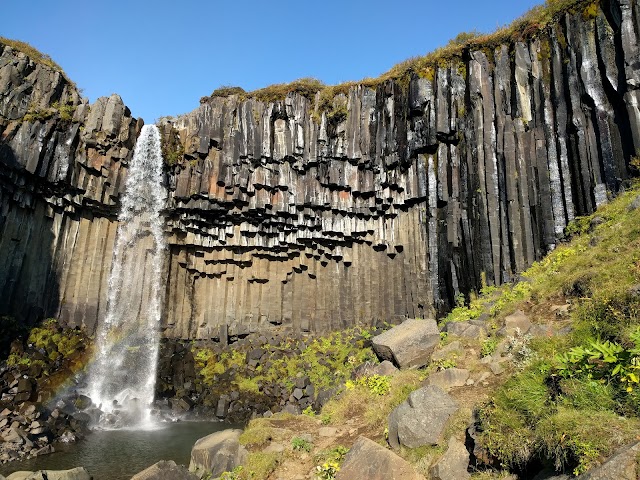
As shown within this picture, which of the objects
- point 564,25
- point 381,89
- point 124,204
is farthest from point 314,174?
point 564,25

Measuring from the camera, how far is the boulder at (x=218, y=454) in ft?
25.0

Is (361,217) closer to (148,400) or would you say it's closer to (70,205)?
(148,400)

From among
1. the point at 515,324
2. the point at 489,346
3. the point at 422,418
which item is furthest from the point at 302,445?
the point at 515,324

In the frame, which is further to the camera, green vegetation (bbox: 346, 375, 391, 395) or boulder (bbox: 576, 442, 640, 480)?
green vegetation (bbox: 346, 375, 391, 395)

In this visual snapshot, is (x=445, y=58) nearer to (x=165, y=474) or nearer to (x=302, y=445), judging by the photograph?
(x=302, y=445)

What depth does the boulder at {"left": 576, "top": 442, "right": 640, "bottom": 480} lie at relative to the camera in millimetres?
3248

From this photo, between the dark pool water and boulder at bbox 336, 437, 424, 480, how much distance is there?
7.60 m

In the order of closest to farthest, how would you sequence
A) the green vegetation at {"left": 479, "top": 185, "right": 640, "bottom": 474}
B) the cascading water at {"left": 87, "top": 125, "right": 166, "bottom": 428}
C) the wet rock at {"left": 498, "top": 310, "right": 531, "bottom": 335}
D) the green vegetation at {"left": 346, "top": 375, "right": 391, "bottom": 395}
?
the green vegetation at {"left": 479, "top": 185, "right": 640, "bottom": 474}, the wet rock at {"left": 498, "top": 310, "right": 531, "bottom": 335}, the green vegetation at {"left": 346, "top": 375, "right": 391, "bottom": 395}, the cascading water at {"left": 87, "top": 125, "right": 166, "bottom": 428}

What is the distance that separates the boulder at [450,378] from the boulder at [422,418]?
0.86m

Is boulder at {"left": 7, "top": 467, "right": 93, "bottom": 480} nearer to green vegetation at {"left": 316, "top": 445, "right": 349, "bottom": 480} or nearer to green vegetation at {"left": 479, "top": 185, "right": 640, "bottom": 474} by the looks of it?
green vegetation at {"left": 316, "top": 445, "right": 349, "bottom": 480}

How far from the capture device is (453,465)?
17.4ft

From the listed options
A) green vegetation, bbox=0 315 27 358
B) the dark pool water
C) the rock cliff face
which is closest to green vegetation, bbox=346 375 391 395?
the dark pool water

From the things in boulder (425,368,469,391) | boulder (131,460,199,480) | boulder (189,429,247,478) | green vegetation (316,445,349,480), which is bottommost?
boulder (131,460,199,480)

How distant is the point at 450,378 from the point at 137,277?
19.6 metres
